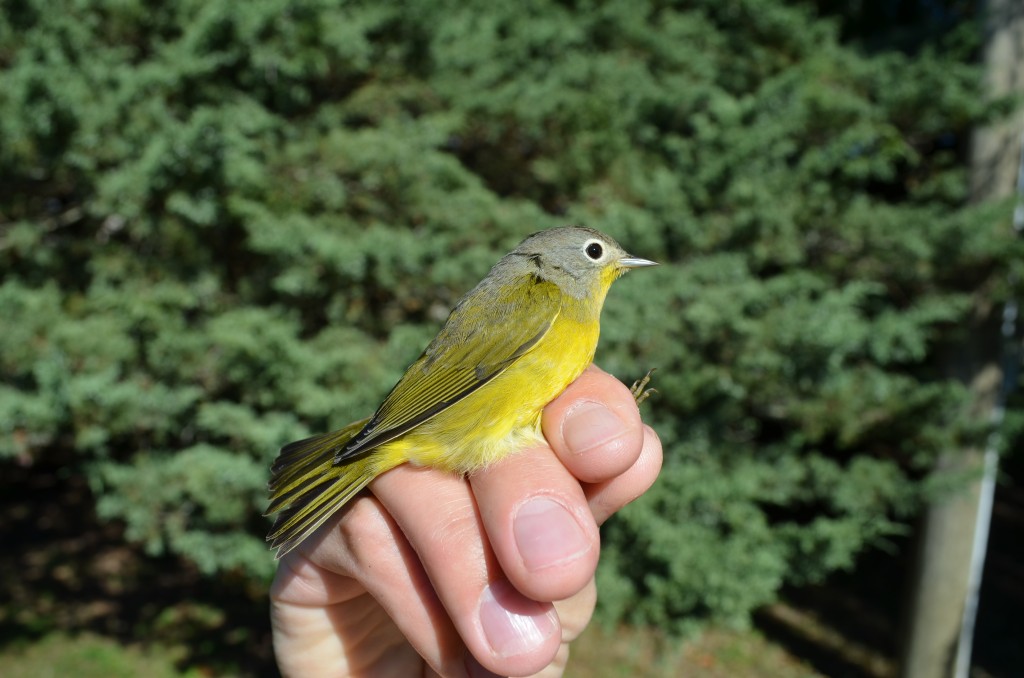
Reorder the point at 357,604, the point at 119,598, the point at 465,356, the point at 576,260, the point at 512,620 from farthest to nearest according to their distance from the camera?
the point at 119,598
the point at 576,260
the point at 357,604
the point at 465,356
the point at 512,620

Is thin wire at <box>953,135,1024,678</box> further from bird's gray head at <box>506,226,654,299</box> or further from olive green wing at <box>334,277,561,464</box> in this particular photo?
olive green wing at <box>334,277,561,464</box>

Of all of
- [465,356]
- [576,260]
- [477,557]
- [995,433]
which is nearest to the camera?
[477,557]

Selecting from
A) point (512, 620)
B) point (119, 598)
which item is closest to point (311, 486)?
point (512, 620)

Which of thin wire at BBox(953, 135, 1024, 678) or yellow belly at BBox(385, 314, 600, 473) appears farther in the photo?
thin wire at BBox(953, 135, 1024, 678)

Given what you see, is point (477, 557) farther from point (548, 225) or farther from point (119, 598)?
point (119, 598)

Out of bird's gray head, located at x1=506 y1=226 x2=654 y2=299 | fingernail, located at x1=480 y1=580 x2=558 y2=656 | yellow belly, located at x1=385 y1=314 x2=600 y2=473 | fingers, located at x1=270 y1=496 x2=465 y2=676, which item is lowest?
fingers, located at x1=270 y1=496 x2=465 y2=676

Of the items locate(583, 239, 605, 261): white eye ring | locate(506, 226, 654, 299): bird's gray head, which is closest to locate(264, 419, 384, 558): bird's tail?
locate(506, 226, 654, 299): bird's gray head

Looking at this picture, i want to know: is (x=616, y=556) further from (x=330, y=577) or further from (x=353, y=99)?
(x=353, y=99)

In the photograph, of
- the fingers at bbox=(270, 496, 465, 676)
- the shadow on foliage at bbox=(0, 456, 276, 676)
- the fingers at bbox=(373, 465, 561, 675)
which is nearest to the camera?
the fingers at bbox=(373, 465, 561, 675)
